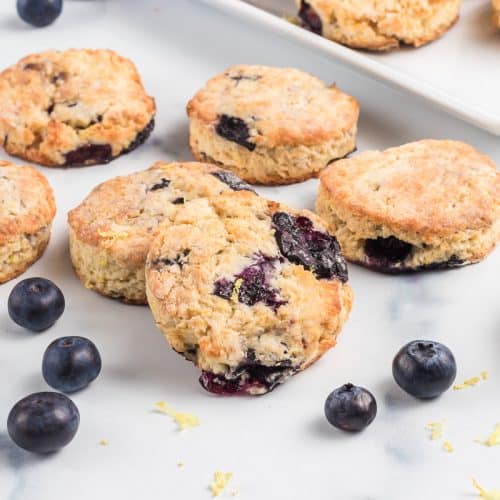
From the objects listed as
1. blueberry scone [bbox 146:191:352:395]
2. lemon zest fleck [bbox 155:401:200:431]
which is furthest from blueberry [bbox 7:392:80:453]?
blueberry scone [bbox 146:191:352:395]

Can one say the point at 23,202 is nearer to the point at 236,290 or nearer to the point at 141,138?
the point at 141,138

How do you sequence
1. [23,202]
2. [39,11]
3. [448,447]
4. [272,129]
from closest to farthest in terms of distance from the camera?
[448,447] → [23,202] → [272,129] → [39,11]

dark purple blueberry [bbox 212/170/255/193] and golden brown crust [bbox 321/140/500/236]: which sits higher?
golden brown crust [bbox 321/140/500/236]

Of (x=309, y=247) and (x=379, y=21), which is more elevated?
(x=379, y=21)

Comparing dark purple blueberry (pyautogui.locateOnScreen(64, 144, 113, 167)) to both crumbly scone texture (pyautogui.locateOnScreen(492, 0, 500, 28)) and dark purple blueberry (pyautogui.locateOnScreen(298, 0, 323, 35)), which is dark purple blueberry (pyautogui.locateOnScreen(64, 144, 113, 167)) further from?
crumbly scone texture (pyautogui.locateOnScreen(492, 0, 500, 28))

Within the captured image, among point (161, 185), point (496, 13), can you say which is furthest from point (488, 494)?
point (496, 13)

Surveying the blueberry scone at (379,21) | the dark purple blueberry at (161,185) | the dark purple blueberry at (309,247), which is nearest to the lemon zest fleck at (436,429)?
the dark purple blueberry at (309,247)
